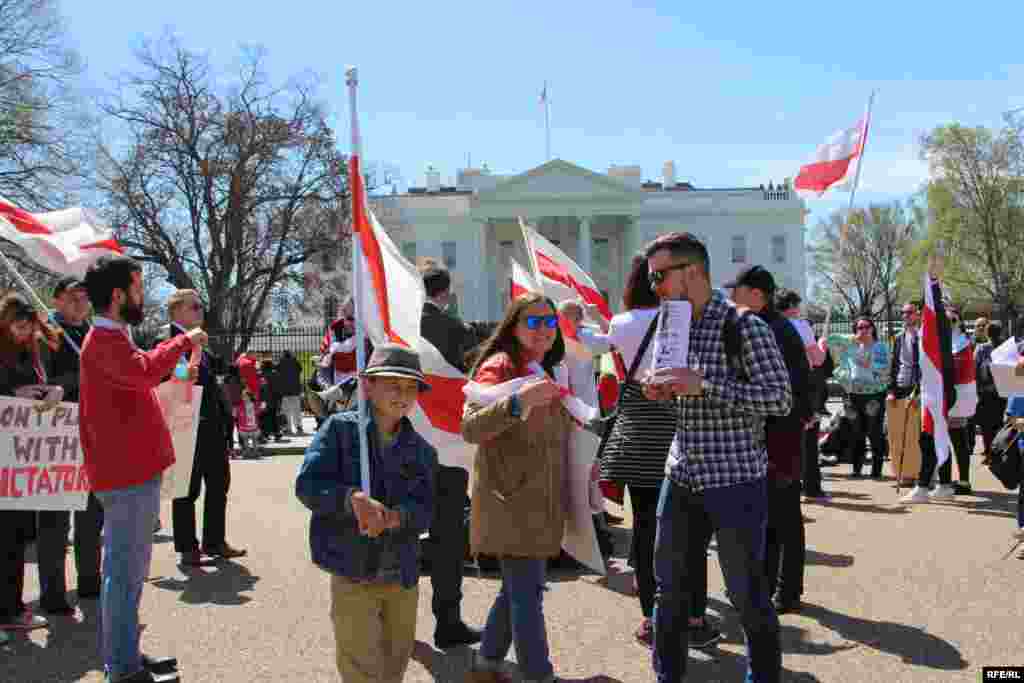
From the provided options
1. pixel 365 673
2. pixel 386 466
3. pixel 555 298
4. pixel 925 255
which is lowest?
pixel 365 673

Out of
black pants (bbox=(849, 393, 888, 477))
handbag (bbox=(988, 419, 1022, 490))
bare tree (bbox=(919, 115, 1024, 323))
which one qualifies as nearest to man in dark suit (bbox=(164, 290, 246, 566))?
handbag (bbox=(988, 419, 1022, 490))

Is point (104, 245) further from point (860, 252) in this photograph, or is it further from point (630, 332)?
point (860, 252)

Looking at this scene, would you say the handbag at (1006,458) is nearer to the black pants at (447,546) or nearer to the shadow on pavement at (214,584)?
the black pants at (447,546)

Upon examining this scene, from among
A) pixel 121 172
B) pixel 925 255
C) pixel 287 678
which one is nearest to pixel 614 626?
pixel 287 678

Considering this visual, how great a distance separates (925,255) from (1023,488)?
44657 millimetres

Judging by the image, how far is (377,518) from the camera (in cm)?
318

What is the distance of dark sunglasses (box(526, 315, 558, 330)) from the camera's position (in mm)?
4020

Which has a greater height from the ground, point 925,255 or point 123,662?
point 925,255

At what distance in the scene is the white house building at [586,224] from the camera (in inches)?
2726

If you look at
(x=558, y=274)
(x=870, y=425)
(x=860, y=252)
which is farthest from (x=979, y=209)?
(x=558, y=274)

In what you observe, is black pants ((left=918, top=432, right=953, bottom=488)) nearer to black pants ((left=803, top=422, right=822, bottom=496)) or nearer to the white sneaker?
the white sneaker

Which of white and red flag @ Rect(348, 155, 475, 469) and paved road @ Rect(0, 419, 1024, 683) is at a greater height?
white and red flag @ Rect(348, 155, 475, 469)

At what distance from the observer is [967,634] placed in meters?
4.91

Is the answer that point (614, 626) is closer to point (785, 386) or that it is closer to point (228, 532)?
point (785, 386)
